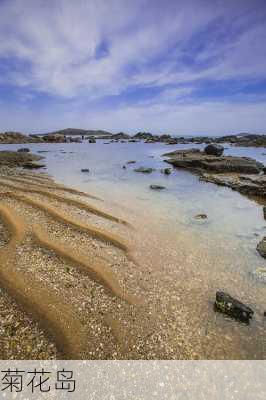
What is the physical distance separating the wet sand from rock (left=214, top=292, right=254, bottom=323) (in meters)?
0.19

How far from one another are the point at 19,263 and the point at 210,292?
567 cm

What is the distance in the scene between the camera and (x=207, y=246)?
8984 millimetres

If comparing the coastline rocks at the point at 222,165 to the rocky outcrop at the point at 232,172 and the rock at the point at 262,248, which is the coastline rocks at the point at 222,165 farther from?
the rock at the point at 262,248

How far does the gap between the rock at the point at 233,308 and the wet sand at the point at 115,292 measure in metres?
0.19

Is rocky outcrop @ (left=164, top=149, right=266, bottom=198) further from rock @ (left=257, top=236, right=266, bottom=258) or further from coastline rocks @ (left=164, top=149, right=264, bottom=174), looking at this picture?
rock @ (left=257, top=236, right=266, bottom=258)

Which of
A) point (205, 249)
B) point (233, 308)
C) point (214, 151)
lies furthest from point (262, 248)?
point (214, 151)

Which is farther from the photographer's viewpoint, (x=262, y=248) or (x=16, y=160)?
(x=16, y=160)

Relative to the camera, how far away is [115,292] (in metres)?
5.82

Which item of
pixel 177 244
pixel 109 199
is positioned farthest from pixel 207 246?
pixel 109 199

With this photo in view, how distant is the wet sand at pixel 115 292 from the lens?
445 cm

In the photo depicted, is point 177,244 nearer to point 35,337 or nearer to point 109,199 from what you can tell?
point 35,337

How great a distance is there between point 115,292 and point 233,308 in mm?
3037

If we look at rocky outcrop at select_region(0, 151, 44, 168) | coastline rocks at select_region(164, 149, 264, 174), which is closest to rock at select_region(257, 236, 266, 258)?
coastline rocks at select_region(164, 149, 264, 174)

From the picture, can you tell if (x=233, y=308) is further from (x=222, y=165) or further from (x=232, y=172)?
(x=222, y=165)
